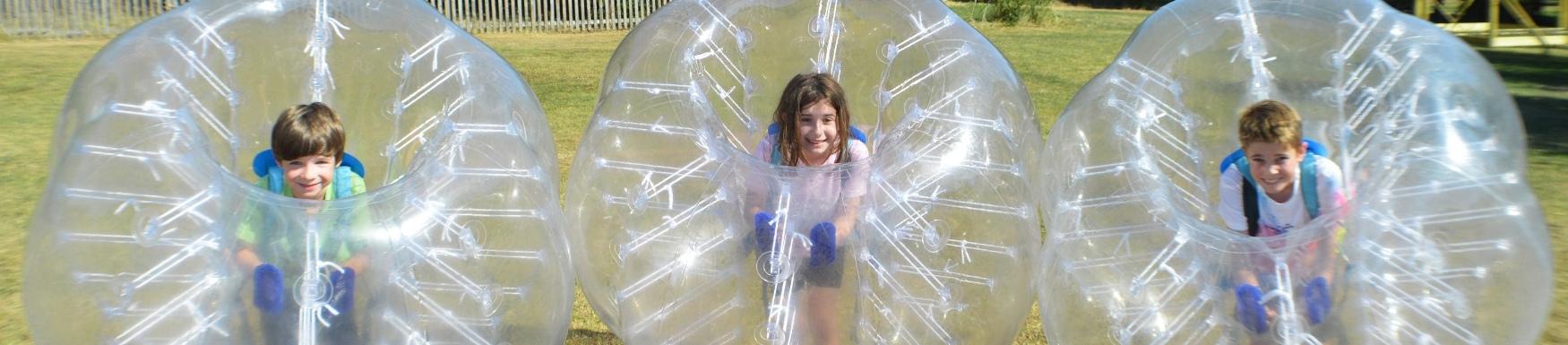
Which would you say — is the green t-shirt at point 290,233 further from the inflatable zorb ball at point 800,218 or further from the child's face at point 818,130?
the child's face at point 818,130

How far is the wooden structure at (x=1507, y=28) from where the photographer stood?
16969 millimetres

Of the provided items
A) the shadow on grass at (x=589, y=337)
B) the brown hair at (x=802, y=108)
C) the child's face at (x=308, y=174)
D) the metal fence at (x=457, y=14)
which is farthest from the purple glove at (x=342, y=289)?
the metal fence at (x=457, y=14)

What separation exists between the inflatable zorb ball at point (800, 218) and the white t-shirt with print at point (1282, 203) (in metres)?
0.69

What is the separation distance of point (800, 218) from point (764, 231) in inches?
4.9

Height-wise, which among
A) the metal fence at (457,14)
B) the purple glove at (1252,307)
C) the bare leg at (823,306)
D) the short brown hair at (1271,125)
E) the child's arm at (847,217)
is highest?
the short brown hair at (1271,125)

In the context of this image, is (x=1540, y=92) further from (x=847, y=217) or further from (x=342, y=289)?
(x=342, y=289)

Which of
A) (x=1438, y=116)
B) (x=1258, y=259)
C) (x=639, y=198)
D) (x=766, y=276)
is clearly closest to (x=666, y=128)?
(x=639, y=198)

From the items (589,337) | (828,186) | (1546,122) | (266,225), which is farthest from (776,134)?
(1546,122)

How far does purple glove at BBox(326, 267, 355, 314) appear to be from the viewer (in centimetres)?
359

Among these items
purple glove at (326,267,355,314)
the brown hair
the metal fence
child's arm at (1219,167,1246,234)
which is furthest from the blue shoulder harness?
the metal fence

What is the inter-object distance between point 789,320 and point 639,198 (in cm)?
64

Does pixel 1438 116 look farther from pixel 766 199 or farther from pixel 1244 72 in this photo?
pixel 766 199

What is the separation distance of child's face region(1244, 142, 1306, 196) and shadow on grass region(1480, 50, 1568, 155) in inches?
177

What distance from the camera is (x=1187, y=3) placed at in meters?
4.74
